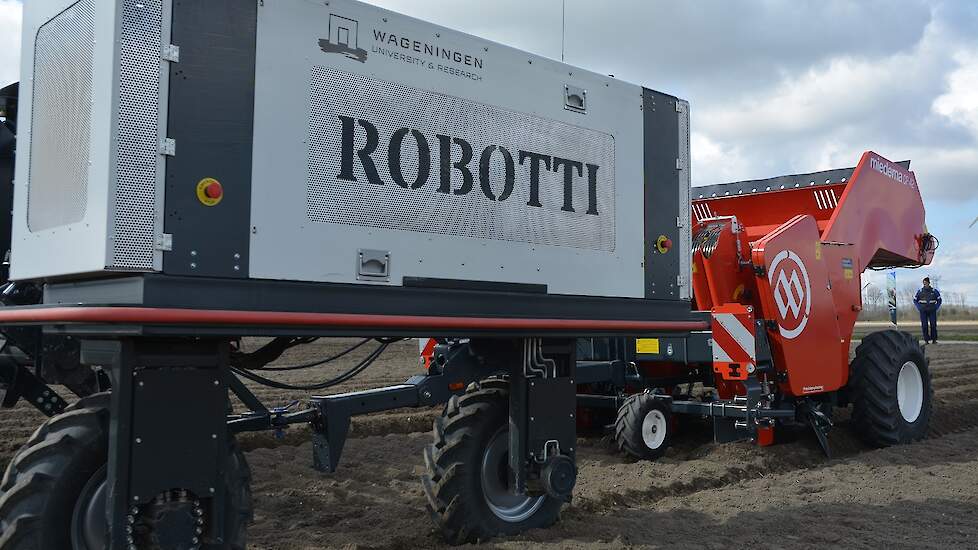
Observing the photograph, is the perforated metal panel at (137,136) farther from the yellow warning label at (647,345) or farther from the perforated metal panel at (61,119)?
the yellow warning label at (647,345)

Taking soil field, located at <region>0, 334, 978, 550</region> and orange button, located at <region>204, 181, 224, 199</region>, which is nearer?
orange button, located at <region>204, 181, 224, 199</region>

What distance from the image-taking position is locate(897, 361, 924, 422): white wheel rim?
Result: 8.70 metres

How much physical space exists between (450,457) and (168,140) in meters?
2.46

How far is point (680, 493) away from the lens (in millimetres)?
6617

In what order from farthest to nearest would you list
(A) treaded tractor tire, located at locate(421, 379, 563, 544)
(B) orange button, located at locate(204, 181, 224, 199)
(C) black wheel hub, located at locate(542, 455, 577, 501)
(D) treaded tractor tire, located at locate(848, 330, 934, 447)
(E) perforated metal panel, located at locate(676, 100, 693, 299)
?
(D) treaded tractor tire, located at locate(848, 330, 934, 447) < (E) perforated metal panel, located at locate(676, 100, 693, 299) < (C) black wheel hub, located at locate(542, 455, 577, 501) < (A) treaded tractor tire, located at locate(421, 379, 563, 544) < (B) orange button, located at locate(204, 181, 224, 199)

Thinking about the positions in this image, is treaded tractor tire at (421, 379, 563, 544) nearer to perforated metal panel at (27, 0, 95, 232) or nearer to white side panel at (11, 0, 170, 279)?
white side panel at (11, 0, 170, 279)

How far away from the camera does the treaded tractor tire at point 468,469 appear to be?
4.99m

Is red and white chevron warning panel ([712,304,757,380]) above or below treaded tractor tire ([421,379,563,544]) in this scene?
above

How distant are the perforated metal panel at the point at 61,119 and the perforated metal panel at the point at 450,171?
952 millimetres

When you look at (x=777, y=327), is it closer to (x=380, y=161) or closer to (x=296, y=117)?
(x=380, y=161)

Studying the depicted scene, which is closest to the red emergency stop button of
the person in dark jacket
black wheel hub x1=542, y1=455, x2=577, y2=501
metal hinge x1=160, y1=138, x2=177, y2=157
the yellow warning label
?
metal hinge x1=160, y1=138, x2=177, y2=157

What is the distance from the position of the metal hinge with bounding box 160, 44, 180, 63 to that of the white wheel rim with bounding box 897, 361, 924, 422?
7664 millimetres

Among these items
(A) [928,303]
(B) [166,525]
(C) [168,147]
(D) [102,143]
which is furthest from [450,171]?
(A) [928,303]

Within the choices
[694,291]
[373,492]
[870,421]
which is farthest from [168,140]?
[870,421]
